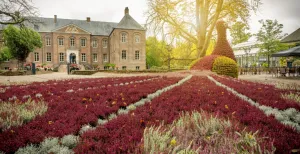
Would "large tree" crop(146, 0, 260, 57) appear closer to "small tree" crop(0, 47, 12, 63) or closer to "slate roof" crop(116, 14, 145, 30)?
"slate roof" crop(116, 14, 145, 30)

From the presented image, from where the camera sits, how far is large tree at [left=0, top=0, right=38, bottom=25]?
43.2ft

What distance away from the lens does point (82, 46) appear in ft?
141

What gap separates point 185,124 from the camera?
2.08 meters

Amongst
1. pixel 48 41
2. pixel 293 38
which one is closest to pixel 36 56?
pixel 48 41

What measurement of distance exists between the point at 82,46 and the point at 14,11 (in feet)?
98.0

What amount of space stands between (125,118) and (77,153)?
0.91 m

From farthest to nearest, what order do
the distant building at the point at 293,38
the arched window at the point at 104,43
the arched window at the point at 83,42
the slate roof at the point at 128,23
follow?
the arched window at the point at 104,43
the arched window at the point at 83,42
the distant building at the point at 293,38
the slate roof at the point at 128,23

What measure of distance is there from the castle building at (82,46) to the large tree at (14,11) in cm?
2496

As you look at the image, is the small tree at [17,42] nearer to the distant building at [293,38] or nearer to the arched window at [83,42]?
the arched window at [83,42]

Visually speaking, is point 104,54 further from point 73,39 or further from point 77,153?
point 77,153

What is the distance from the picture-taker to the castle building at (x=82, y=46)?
130ft

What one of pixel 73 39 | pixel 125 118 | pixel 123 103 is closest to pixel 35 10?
pixel 123 103

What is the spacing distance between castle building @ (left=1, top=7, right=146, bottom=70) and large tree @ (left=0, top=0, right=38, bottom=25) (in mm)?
24958

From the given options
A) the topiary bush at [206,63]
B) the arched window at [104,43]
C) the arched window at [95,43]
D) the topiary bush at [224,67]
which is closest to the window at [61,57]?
the arched window at [95,43]
